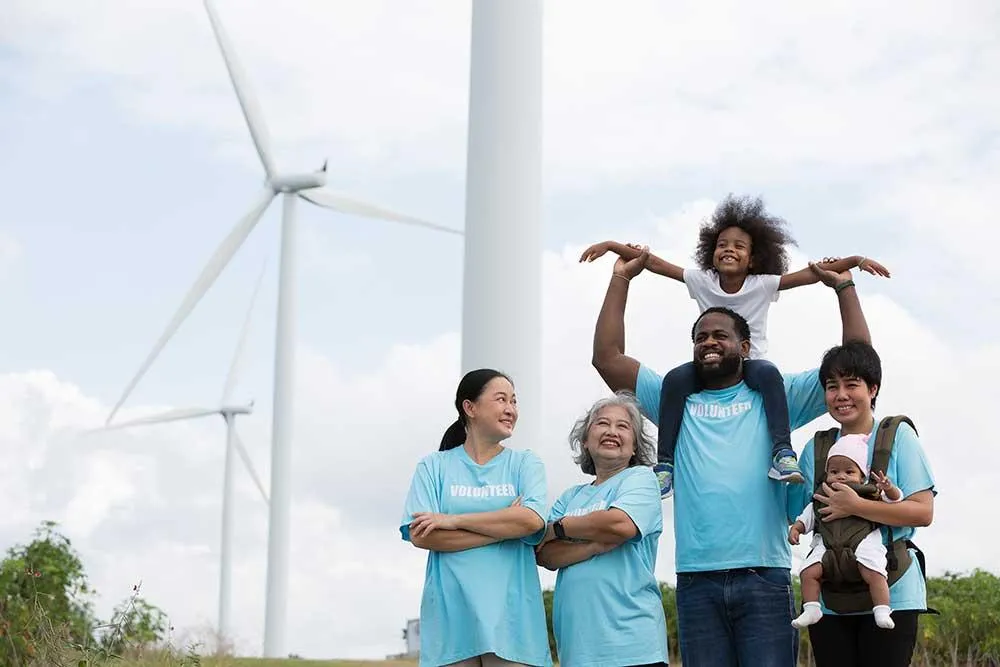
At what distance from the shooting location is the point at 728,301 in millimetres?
9023

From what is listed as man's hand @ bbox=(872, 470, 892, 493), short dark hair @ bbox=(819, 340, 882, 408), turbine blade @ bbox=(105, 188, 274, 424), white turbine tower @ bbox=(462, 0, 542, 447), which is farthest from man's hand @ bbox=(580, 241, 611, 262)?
turbine blade @ bbox=(105, 188, 274, 424)

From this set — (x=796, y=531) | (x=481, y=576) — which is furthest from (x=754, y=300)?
(x=481, y=576)

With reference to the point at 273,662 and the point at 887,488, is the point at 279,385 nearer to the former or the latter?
the point at 273,662

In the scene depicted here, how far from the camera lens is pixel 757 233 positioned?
9359mm

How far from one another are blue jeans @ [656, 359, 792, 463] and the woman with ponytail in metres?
0.77

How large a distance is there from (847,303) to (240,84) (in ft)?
90.3

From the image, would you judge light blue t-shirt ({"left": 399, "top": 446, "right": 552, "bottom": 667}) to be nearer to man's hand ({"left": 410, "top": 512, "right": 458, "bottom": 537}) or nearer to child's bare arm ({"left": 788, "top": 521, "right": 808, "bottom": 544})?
man's hand ({"left": 410, "top": 512, "right": 458, "bottom": 537})

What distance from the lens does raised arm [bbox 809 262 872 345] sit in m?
8.41

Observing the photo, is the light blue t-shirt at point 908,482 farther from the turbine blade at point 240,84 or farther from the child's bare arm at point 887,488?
the turbine blade at point 240,84

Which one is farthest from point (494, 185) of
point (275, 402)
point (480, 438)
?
point (275, 402)

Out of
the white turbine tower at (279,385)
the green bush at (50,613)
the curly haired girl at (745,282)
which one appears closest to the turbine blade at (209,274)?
the white turbine tower at (279,385)

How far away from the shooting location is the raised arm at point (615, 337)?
29.2 ft

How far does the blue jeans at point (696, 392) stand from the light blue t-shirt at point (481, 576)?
78 centimetres

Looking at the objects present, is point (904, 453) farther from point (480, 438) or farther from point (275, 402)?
point (275, 402)
